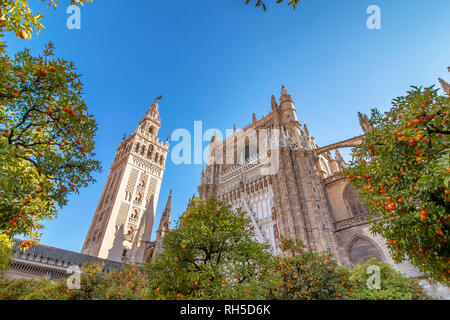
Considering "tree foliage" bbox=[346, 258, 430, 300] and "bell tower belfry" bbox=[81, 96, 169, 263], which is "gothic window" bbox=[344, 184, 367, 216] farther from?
"bell tower belfry" bbox=[81, 96, 169, 263]

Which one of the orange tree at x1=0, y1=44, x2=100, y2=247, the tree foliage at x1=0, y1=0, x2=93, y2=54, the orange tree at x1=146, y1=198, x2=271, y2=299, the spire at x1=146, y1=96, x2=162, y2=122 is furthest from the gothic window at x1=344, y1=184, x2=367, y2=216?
the spire at x1=146, y1=96, x2=162, y2=122

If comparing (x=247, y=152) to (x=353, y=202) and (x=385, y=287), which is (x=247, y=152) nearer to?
(x=353, y=202)

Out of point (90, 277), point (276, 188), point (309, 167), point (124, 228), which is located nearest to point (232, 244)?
point (90, 277)

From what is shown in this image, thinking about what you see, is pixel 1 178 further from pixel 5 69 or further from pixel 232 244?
pixel 232 244

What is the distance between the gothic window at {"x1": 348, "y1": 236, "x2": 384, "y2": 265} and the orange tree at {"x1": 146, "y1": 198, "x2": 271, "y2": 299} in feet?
35.2

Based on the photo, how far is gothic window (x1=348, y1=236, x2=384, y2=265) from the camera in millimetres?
15625

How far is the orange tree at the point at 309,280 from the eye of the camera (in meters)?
9.69

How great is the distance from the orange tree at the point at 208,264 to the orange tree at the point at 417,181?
405cm

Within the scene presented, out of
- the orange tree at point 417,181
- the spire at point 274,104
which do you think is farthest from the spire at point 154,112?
the orange tree at point 417,181

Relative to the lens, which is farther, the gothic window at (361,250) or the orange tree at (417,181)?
the gothic window at (361,250)

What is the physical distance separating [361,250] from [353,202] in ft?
13.3

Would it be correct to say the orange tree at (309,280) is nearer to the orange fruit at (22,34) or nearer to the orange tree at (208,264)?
the orange tree at (208,264)

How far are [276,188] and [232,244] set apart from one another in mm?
12764

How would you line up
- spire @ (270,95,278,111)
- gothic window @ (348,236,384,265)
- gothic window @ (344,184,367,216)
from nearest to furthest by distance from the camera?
gothic window @ (348,236,384,265) → gothic window @ (344,184,367,216) → spire @ (270,95,278,111)
